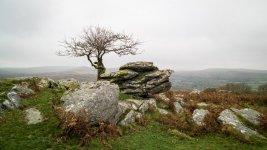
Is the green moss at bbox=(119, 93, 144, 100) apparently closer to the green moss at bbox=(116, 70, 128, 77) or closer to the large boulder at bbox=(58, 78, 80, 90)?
the green moss at bbox=(116, 70, 128, 77)

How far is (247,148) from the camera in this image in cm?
1989

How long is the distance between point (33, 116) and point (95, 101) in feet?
18.3

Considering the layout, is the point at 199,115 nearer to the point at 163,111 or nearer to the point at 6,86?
the point at 163,111

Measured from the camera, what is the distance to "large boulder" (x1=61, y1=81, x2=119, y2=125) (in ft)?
66.6

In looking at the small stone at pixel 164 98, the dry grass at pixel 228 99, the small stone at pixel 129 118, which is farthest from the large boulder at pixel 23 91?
the dry grass at pixel 228 99

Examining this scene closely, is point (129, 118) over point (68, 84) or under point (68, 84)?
under

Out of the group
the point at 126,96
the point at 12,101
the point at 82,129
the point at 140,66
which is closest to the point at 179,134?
the point at 82,129

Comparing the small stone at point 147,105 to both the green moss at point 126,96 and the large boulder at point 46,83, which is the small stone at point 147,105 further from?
the large boulder at point 46,83

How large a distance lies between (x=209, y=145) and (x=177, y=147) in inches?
120

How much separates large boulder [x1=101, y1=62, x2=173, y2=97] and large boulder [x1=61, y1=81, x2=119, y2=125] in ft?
24.5

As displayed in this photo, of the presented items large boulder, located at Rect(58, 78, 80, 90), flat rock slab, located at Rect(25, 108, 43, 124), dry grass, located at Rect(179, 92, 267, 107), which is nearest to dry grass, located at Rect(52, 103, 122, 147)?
flat rock slab, located at Rect(25, 108, 43, 124)

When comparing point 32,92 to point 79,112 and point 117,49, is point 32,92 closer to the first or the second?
point 79,112

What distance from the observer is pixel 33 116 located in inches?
834

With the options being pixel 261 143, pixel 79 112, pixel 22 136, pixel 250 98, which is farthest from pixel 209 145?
pixel 250 98
